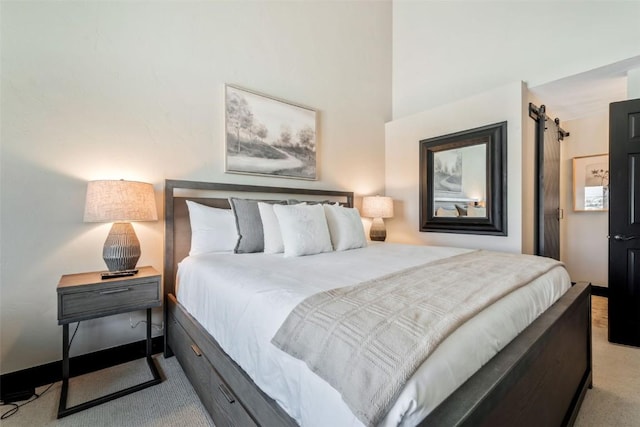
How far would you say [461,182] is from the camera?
3.36 meters

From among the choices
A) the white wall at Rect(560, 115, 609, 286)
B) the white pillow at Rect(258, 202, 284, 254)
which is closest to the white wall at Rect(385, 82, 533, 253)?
the white wall at Rect(560, 115, 609, 286)

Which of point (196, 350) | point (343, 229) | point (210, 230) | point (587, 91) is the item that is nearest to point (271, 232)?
point (210, 230)

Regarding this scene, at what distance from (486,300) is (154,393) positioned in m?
1.95

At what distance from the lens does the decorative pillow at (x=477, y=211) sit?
3.13m

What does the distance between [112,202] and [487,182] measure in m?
3.45

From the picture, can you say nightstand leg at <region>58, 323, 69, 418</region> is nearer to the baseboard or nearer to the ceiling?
the baseboard

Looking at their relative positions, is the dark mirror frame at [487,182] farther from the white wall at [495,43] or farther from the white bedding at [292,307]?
the white bedding at [292,307]

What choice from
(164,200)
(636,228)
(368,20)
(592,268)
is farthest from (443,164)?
(164,200)

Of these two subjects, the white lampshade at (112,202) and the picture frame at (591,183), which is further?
the picture frame at (591,183)

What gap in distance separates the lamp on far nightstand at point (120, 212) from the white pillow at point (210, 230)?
31 cm

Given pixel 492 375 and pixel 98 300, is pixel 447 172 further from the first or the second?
pixel 98 300

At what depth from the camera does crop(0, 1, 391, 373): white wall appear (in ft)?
5.88

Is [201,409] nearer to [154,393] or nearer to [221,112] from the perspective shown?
[154,393]

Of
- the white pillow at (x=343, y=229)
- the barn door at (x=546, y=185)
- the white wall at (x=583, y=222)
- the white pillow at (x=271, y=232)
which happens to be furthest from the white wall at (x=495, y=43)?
the white pillow at (x=271, y=232)
